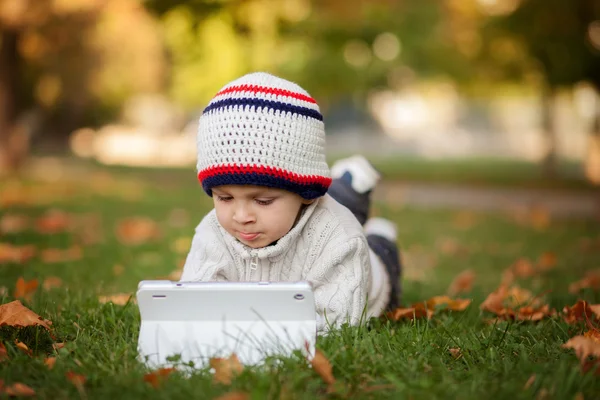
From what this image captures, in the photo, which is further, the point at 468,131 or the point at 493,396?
the point at 468,131

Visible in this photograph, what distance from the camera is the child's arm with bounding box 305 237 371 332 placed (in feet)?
A: 8.32

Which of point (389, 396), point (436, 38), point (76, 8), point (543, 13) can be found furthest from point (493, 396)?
point (436, 38)

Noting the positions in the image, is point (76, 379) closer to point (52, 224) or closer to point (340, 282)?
point (340, 282)

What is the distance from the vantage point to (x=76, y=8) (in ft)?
40.7

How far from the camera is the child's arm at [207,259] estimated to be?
2.66 m

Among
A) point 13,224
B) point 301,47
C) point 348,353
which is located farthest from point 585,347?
point 301,47

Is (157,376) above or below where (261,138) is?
below

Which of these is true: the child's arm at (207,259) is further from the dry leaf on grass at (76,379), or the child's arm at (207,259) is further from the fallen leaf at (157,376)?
the dry leaf on grass at (76,379)

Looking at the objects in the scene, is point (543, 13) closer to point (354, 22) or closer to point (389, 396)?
point (354, 22)

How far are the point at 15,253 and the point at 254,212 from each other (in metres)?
2.90

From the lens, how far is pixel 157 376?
6.70 feet

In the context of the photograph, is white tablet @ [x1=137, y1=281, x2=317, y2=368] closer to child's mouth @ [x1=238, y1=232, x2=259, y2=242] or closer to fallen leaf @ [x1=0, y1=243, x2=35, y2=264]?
child's mouth @ [x1=238, y1=232, x2=259, y2=242]

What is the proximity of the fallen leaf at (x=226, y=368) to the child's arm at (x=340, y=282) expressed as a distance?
46 cm

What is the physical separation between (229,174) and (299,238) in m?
0.43
